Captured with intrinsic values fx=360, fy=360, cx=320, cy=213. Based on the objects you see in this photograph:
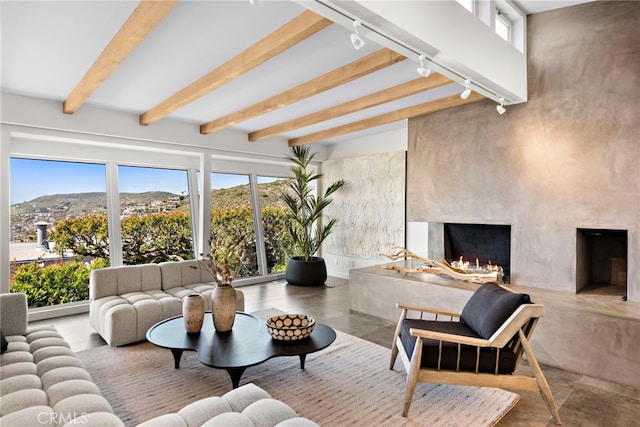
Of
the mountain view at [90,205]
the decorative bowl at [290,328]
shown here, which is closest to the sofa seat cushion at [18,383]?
the decorative bowl at [290,328]

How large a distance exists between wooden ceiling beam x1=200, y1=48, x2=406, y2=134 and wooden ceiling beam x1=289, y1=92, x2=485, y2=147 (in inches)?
60.9

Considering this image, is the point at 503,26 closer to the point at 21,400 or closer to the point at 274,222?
the point at 21,400

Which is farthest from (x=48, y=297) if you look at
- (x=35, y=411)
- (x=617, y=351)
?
(x=617, y=351)

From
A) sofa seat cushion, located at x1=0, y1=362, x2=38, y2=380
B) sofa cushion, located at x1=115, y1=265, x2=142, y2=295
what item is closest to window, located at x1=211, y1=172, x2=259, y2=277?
sofa cushion, located at x1=115, y1=265, x2=142, y2=295

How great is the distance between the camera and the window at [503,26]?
147 inches

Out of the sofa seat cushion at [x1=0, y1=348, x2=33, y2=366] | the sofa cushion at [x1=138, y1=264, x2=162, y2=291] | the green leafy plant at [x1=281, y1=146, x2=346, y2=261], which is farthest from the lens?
the green leafy plant at [x1=281, y1=146, x2=346, y2=261]

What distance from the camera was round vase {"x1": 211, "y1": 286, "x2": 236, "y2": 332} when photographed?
297 centimetres

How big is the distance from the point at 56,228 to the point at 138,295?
6.85 ft

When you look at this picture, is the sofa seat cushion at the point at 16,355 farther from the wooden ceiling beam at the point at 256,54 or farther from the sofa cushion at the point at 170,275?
the wooden ceiling beam at the point at 256,54

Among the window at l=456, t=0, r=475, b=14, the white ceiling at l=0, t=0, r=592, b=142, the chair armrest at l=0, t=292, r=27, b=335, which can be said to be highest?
the window at l=456, t=0, r=475, b=14

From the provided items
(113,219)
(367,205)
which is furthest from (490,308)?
(113,219)

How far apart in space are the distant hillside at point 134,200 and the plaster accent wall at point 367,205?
3.97 ft

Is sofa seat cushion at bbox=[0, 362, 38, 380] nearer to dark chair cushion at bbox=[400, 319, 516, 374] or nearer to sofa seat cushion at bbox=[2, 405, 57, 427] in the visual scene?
sofa seat cushion at bbox=[2, 405, 57, 427]

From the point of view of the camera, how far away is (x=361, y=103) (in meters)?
4.53
